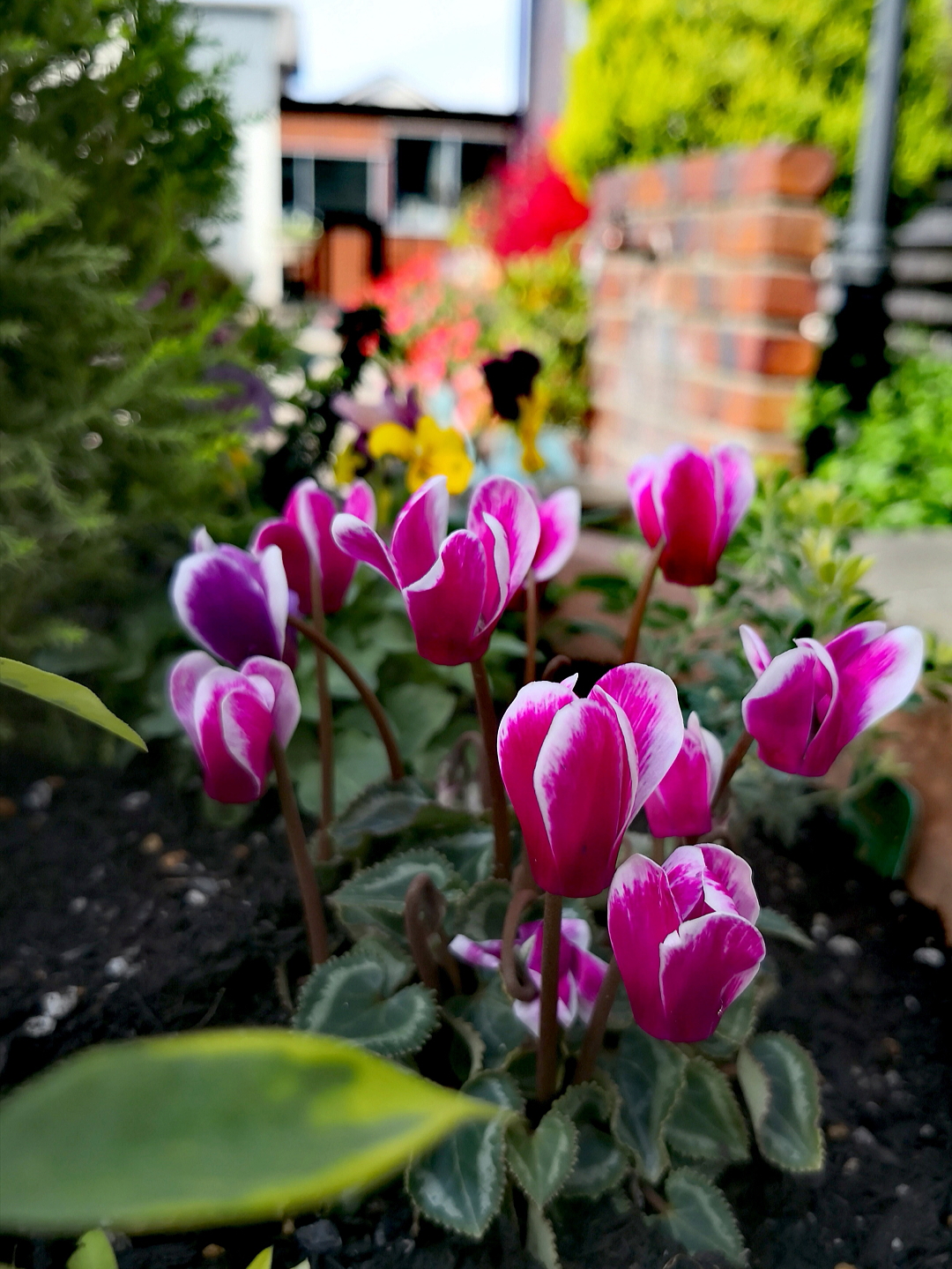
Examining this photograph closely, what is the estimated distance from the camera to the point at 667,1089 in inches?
30.6

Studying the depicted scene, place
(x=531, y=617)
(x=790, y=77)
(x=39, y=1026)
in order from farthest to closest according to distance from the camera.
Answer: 1. (x=790, y=77)
2. (x=39, y=1026)
3. (x=531, y=617)

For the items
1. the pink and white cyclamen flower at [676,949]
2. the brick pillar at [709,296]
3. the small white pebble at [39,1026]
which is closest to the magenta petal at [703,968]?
the pink and white cyclamen flower at [676,949]

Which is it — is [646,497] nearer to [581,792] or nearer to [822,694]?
[822,694]

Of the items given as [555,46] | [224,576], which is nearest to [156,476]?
[224,576]

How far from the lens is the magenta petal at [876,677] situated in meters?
0.68

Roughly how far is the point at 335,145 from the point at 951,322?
51.2 feet

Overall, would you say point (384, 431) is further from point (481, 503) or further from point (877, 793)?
point (877, 793)

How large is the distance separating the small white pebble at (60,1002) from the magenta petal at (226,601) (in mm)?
495

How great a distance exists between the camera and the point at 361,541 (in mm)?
717

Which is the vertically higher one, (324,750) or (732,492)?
A: (732,492)

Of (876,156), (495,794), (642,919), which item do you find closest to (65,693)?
(642,919)

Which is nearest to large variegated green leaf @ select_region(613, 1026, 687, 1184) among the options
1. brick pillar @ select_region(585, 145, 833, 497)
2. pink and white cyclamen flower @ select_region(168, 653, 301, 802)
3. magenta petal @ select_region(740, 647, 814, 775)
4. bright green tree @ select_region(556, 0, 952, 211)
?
magenta petal @ select_region(740, 647, 814, 775)

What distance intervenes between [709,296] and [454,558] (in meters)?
2.41

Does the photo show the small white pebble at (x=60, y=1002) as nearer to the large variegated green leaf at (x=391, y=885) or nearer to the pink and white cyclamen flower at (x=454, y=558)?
the large variegated green leaf at (x=391, y=885)
